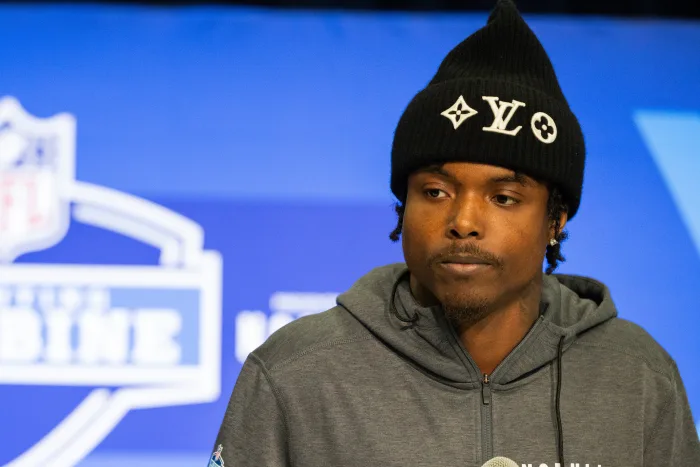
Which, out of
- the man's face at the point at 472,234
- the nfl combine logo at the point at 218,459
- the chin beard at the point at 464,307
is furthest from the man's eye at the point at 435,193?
the nfl combine logo at the point at 218,459

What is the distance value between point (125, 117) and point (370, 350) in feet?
4.26

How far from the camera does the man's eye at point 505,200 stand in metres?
1.27

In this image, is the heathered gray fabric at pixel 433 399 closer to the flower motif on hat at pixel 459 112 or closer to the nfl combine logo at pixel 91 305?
the flower motif on hat at pixel 459 112

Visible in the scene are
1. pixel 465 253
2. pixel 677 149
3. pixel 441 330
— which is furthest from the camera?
pixel 677 149

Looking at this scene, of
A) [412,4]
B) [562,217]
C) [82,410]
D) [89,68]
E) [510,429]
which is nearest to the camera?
[510,429]

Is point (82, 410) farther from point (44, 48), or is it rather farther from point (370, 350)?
point (370, 350)

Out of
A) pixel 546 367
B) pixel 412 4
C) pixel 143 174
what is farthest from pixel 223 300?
pixel 546 367

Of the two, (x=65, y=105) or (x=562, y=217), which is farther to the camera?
(x=65, y=105)

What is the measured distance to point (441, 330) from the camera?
A: 1325 mm

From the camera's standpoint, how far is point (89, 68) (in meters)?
2.39

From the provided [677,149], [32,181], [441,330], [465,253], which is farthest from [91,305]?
[677,149]

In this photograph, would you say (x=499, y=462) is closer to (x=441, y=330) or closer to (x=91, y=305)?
(x=441, y=330)

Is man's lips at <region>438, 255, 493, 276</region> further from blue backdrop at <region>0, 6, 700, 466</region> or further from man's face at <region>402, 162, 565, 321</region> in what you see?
blue backdrop at <region>0, 6, 700, 466</region>

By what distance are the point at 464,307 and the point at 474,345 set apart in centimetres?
11
